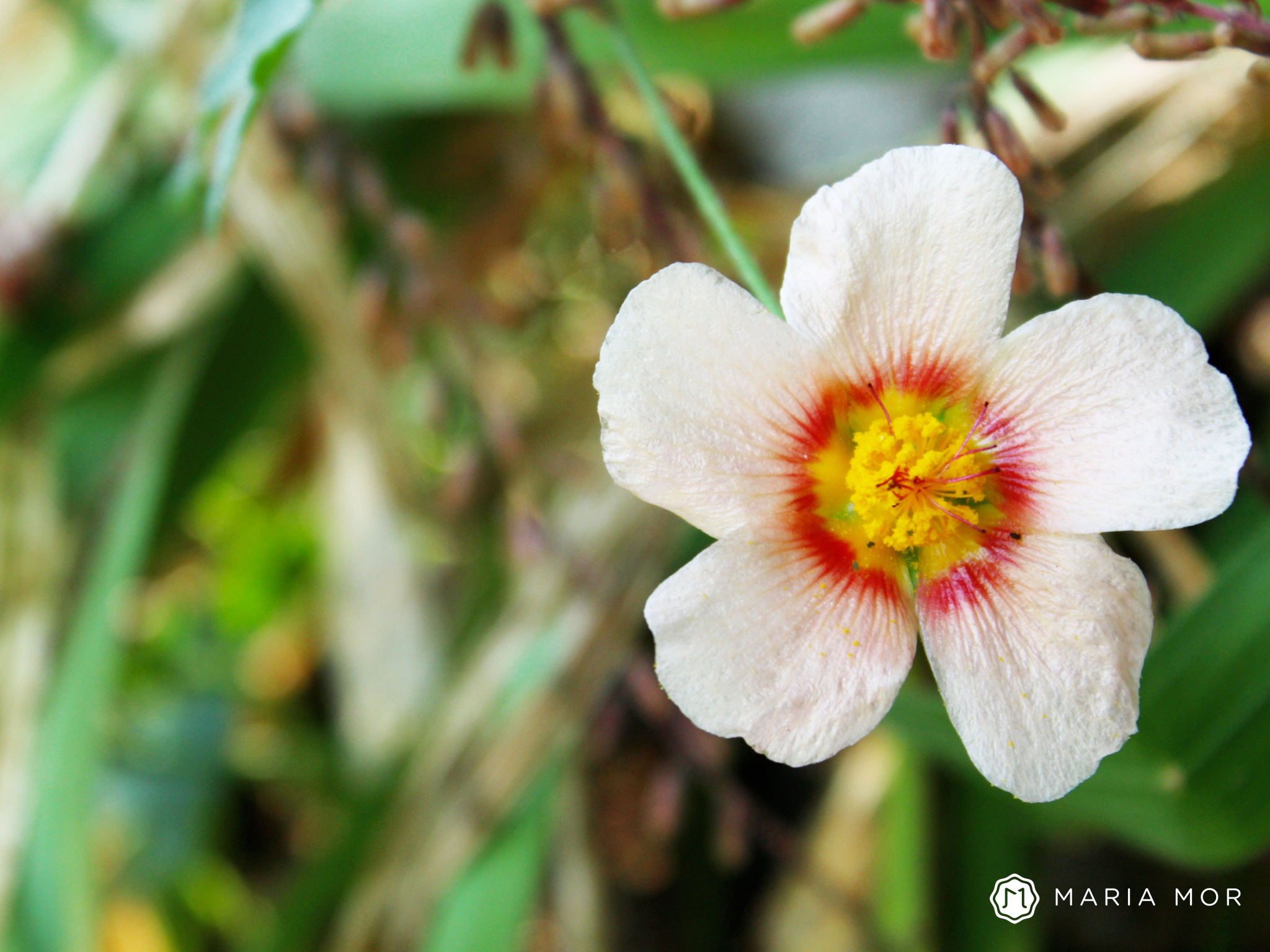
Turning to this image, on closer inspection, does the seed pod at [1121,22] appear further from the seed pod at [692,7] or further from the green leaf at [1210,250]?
the green leaf at [1210,250]

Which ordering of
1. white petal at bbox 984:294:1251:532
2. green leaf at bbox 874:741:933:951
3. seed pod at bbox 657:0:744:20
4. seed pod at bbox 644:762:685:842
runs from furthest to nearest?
green leaf at bbox 874:741:933:951 → seed pod at bbox 644:762:685:842 → seed pod at bbox 657:0:744:20 → white petal at bbox 984:294:1251:532

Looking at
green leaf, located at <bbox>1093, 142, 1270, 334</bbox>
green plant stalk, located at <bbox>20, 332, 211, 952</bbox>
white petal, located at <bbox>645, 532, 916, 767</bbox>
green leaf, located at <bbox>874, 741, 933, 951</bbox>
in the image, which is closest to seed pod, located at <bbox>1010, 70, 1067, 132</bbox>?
white petal, located at <bbox>645, 532, 916, 767</bbox>

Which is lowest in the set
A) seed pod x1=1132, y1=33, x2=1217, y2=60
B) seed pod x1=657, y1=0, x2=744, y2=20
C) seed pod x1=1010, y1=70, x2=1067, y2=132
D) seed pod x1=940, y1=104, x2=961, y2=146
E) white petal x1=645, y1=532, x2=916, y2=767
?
white petal x1=645, y1=532, x2=916, y2=767

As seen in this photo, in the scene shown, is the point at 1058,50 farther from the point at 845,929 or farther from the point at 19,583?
the point at 19,583

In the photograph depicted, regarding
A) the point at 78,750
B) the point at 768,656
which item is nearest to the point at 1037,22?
the point at 768,656

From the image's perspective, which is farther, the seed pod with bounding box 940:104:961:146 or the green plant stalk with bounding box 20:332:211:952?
the green plant stalk with bounding box 20:332:211:952

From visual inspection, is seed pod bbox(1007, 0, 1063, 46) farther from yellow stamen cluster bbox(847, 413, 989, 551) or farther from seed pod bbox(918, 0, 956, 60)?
yellow stamen cluster bbox(847, 413, 989, 551)
